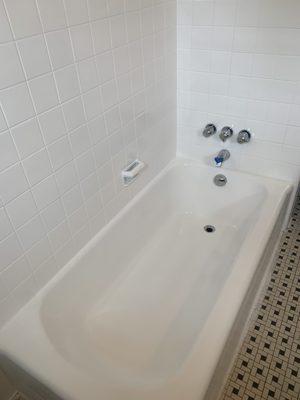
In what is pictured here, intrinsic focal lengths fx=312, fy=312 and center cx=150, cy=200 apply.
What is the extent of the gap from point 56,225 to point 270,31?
1332 mm

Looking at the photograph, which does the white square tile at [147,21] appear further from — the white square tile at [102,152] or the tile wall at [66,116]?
the white square tile at [102,152]

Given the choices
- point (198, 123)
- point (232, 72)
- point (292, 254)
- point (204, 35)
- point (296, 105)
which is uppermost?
point (204, 35)

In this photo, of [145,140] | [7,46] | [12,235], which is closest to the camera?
[7,46]

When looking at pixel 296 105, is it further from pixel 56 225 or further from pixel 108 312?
pixel 108 312

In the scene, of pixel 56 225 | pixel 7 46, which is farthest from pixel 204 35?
pixel 56 225

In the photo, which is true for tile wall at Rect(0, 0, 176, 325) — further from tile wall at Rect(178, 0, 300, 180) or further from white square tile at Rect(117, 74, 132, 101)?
tile wall at Rect(178, 0, 300, 180)

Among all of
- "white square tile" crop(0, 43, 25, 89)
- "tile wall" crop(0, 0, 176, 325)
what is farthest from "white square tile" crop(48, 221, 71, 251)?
"white square tile" crop(0, 43, 25, 89)

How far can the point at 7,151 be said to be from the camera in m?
0.98

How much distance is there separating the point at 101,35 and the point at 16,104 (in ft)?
1.56

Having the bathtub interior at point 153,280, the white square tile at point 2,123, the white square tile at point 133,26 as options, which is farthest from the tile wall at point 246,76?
→ the white square tile at point 2,123

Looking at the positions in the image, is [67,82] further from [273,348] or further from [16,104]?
[273,348]

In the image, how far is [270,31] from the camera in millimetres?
1485

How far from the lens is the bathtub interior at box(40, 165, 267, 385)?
133cm

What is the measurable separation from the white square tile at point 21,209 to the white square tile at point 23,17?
502 millimetres
